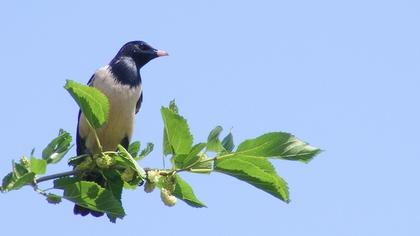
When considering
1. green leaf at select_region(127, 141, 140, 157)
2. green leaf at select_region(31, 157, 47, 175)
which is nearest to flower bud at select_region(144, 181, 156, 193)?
green leaf at select_region(31, 157, 47, 175)

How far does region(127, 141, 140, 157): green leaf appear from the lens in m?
4.19

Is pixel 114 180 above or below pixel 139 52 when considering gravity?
below

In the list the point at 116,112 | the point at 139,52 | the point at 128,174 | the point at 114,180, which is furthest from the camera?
the point at 139,52

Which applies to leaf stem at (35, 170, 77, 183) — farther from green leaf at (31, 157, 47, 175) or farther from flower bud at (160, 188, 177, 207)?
A: flower bud at (160, 188, 177, 207)

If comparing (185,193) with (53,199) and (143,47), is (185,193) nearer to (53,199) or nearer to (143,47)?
(53,199)

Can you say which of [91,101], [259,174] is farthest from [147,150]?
[259,174]

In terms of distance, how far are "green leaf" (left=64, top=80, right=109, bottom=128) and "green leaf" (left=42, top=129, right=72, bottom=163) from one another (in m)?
0.15

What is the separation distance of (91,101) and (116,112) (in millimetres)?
3356

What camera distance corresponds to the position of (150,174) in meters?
3.44

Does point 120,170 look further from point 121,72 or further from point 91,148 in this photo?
point 121,72

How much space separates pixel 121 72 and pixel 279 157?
420cm

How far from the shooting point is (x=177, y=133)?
338 cm

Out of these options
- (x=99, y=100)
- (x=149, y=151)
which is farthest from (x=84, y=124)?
(x=99, y=100)

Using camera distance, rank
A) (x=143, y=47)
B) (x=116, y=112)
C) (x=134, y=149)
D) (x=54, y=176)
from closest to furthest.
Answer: (x=54, y=176)
(x=134, y=149)
(x=116, y=112)
(x=143, y=47)
